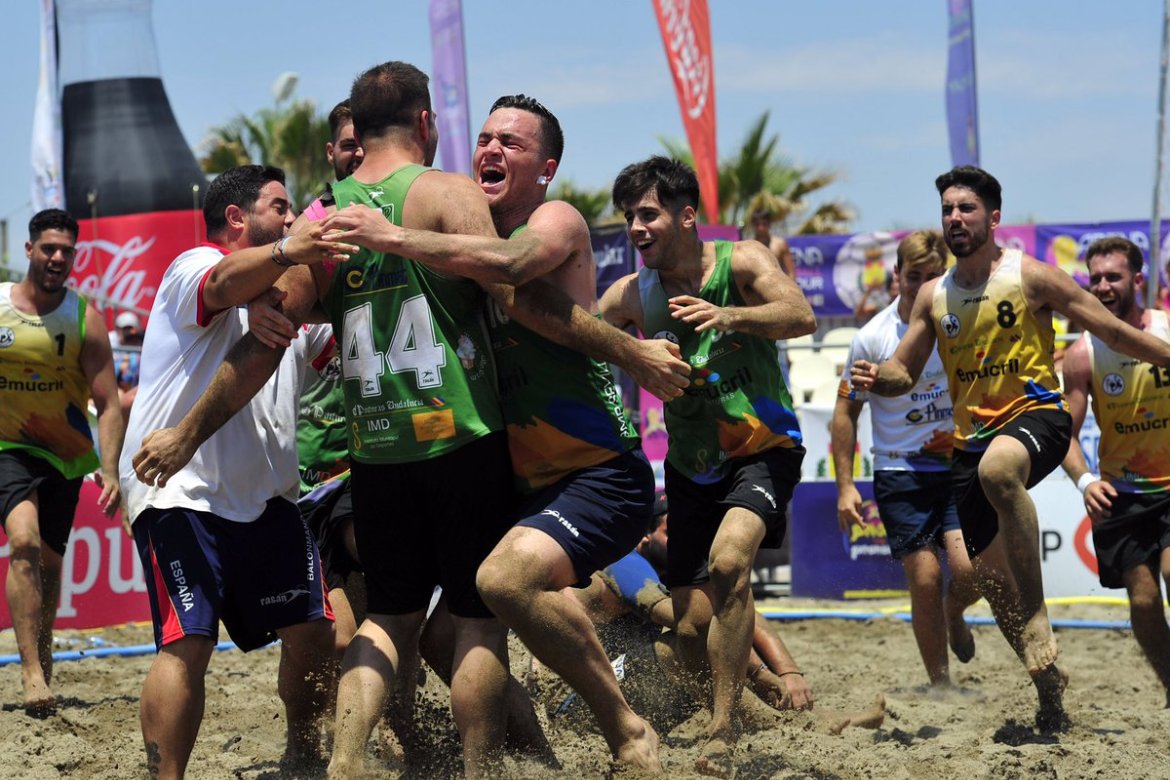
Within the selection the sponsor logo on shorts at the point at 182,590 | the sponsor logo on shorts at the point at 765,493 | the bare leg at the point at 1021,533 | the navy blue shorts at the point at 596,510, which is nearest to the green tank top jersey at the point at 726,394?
the sponsor logo on shorts at the point at 765,493

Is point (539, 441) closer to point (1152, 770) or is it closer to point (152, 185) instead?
point (1152, 770)

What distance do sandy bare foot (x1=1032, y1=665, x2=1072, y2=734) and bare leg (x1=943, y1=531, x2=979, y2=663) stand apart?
118 centimetres

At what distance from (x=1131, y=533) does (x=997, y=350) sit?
139cm

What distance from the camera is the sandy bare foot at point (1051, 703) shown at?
5.66 m

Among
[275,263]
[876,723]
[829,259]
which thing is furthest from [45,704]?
[829,259]

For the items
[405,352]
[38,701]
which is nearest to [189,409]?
[405,352]

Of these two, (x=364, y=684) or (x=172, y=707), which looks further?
(x=172, y=707)

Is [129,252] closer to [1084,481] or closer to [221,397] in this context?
[1084,481]

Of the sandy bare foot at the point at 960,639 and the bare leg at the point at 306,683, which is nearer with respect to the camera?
the bare leg at the point at 306,683

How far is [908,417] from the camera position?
7.46 metres

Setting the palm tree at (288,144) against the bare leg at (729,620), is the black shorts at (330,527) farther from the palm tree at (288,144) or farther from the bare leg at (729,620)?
the palm tree at (288,144)

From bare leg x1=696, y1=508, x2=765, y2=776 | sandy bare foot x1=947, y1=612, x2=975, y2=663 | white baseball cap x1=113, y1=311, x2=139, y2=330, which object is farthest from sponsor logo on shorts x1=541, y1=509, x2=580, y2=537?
white baseball cap x1=113, y1=311, x2=139, y2=330

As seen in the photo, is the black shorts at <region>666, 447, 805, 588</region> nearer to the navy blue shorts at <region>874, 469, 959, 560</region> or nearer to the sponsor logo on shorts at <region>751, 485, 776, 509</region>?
the sponsor logo on shorts at <region>751, 485, 776, 509</region>

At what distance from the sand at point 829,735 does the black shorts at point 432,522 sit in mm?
574
